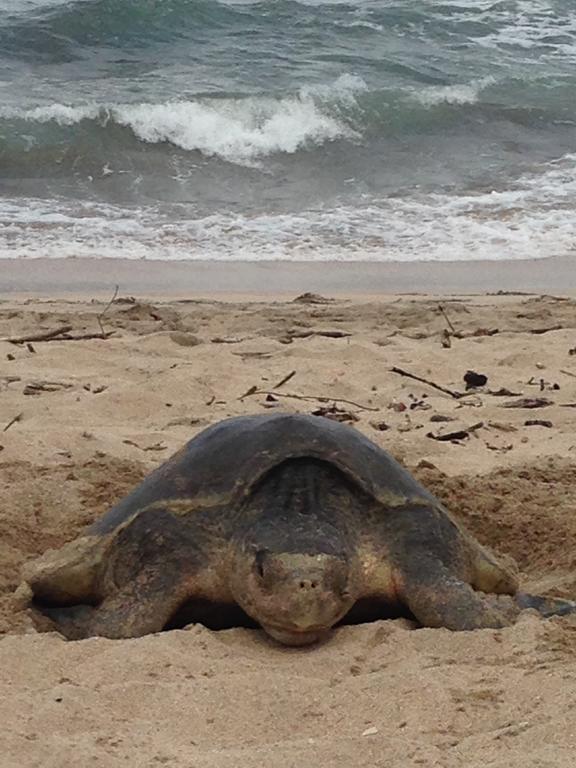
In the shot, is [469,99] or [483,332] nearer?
[483,332]

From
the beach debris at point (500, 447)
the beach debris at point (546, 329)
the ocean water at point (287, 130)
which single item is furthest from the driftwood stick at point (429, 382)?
the ocean water at point (287, 130)

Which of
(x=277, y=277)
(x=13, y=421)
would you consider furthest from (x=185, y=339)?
(x=277, y=277)

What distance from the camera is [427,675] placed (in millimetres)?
2244

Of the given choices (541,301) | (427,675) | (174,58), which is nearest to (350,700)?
(427,675)

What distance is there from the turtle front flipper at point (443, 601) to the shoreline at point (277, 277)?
4.34 m

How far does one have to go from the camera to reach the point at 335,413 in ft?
13.7

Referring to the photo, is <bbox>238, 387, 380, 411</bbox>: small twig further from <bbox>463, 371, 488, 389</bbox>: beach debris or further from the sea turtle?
the sea turtle

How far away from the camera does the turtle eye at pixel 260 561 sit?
8.25 ft

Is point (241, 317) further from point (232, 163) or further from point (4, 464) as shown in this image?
point (232, 163)

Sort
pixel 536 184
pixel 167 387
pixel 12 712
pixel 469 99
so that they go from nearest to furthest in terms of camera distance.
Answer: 1. pixel 12 712
2. pixel 167 387
3. pixel 536 184
4. pixel 469 99

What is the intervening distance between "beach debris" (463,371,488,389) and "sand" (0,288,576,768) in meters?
0.05

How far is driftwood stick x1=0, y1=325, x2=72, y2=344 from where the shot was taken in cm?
522

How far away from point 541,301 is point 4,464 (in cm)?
374

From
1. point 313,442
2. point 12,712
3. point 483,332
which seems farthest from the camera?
point 483,332
